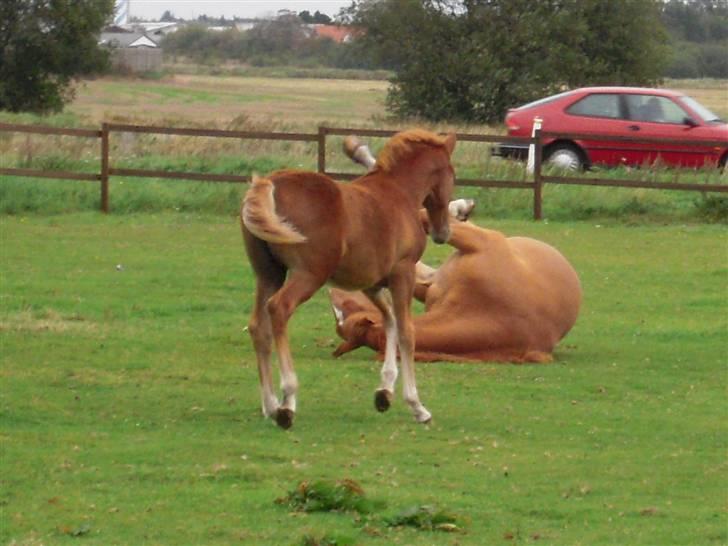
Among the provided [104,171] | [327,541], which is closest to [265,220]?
[327,541]

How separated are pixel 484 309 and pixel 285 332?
8.34 feet

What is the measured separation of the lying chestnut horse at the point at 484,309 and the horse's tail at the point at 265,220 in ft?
7.17

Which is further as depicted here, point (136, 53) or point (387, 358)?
point (136, 53)

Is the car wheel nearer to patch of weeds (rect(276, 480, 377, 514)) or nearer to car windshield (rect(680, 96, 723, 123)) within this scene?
car windshield (rect(680, 96, 723, 123))

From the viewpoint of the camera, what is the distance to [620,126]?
24.3m

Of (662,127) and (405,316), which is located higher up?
(662,127)

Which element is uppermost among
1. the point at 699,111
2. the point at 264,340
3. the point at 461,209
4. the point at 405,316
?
the point at 699,111

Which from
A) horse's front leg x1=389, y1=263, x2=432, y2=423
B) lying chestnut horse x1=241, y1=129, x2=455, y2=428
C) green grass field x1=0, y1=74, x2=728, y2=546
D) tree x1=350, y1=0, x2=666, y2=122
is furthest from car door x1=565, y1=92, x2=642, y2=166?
tree x1=350, y1=0, x2=666, y2=122

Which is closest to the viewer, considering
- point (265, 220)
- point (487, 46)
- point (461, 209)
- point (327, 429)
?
point (265, 220)

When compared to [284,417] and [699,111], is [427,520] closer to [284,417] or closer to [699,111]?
[284,417]

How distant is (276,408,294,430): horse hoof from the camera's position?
8070mm

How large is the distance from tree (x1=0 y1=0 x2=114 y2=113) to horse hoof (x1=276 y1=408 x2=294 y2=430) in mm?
36586

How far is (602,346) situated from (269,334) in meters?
3.87

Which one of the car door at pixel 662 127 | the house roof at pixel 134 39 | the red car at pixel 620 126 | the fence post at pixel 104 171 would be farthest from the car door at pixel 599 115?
the house roof at pixel 134 39
